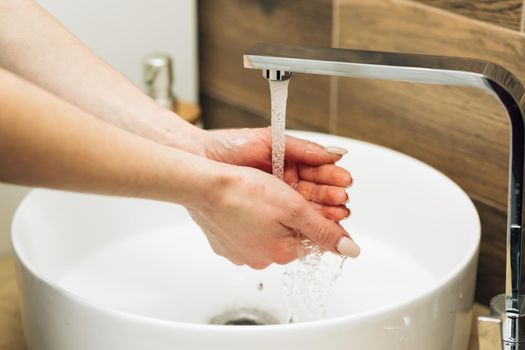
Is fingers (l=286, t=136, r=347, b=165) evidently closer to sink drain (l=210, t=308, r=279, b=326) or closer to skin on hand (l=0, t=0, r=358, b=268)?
skin on hand (l=0, t=0, r=358, b=268)

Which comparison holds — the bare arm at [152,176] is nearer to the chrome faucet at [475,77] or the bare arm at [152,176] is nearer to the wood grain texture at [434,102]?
the chrome faucet at [475,77]

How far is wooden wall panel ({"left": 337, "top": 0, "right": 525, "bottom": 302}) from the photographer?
1.00m

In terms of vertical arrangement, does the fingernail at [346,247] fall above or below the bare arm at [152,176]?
below

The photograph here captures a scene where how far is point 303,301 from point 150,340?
24 cm

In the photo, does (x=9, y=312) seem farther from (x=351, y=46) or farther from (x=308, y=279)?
(x=351, y=46)

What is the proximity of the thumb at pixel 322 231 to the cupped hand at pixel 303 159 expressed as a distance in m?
0.07

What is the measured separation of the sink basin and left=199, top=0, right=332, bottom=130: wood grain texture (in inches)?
6.4

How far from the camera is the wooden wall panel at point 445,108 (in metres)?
1.00

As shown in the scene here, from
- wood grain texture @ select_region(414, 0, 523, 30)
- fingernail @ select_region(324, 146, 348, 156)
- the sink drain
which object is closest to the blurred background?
wood grain texture @ select_region(414, 0, 523, 30)

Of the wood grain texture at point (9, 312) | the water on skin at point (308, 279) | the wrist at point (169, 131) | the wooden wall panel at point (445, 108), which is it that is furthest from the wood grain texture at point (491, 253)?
the wood grain texture at point (9, 312)

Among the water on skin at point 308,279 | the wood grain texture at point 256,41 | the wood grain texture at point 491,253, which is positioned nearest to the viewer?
the water on skin at point 308,279

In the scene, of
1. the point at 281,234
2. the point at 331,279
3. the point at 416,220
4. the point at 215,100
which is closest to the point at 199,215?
the point at 281,234

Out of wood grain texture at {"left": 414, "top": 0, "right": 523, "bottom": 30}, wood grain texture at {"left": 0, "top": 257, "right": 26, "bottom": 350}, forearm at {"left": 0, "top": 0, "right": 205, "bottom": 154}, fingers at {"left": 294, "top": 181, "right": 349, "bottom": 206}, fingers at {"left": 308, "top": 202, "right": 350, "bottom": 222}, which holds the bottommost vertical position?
wood grain texture at {"left": 0, "top": 257, "right": 26, "bottom": 350}

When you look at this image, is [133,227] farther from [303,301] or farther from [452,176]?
[452,176]
